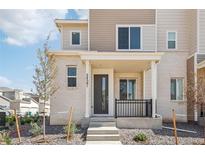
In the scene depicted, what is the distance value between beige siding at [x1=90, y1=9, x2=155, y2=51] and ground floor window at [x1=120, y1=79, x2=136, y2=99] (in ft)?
7.12

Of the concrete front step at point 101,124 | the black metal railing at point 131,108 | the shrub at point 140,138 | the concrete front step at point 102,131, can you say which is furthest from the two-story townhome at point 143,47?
the shrub at point 140,138

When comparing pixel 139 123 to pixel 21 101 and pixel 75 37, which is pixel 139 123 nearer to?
pixel 75 37

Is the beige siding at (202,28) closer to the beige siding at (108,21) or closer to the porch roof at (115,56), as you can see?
the beige siding at (108,21)

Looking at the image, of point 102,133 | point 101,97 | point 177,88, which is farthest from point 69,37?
point 102,133

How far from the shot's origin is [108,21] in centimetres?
1653

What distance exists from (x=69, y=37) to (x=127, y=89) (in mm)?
4418

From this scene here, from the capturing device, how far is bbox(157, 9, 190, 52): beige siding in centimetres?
1677

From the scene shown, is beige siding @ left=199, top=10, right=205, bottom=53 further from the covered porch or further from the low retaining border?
the low retaining border
